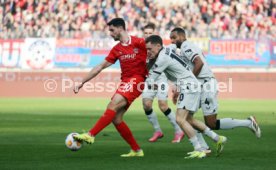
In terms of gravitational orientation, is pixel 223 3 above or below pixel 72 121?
above

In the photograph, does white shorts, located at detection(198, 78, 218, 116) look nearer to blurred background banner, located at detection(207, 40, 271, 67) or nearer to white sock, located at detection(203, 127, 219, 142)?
white sock, located at detection(203, 127, 219, 142)

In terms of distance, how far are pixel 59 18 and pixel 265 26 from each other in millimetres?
9805

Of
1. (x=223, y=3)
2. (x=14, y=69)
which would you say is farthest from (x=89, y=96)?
(x=223, y=3)

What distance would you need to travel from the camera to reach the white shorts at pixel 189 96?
1364 cm

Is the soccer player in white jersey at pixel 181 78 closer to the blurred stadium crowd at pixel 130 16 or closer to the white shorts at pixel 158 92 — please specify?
the white shorts at pixel 158 92

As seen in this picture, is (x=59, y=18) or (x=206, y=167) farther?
(x=59, y=18)

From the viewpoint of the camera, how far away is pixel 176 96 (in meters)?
15.1

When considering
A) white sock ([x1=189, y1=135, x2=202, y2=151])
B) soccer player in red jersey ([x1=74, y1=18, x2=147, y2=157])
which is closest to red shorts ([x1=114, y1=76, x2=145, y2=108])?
soccer player in red jersey ([x1=74, y1=18, x2=147, y2=157])

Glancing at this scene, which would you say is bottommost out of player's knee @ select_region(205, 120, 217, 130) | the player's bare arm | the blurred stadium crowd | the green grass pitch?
the green grass pitch

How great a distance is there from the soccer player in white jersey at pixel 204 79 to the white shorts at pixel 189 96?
59 cm

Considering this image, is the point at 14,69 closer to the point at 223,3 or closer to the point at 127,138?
the point at 223,3

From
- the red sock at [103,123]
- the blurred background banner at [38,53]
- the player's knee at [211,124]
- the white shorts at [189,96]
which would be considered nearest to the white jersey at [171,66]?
the white shorts at [189,96]

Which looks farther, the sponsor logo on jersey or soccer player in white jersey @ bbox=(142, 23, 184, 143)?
soccer player in white jersey @ bbox=(142, 23, 184, 143)

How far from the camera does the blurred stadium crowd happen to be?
3931 cm
